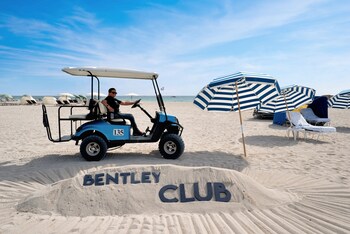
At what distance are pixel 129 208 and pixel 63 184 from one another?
4.06ft

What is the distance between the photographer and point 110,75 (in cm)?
655

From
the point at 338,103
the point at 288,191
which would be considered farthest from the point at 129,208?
the point at 338,103

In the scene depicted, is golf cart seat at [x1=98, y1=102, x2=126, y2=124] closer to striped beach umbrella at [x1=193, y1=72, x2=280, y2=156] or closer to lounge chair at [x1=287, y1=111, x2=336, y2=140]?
striped beach umbrella at [x1=193, y1=72, x2=280, y2=156]

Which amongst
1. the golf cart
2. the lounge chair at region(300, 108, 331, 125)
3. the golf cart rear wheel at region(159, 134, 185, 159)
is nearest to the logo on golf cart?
the golf cart

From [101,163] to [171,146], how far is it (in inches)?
69.7

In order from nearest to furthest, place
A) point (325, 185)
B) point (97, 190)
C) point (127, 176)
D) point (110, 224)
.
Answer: point (110, 224) < point (97, 190) < point (127, 176) < point (325, 185)

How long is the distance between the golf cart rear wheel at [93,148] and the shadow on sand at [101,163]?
0.17m

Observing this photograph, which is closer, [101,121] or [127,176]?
[127,176]

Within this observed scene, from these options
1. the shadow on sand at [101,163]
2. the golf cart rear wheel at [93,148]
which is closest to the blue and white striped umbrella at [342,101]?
the shadow on sand at [101,163]

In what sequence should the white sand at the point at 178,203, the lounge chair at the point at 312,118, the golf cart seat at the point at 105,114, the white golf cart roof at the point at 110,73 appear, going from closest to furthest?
the white sand at the point at 178,203 < the white golf cart roof at the point at 110,73 < the golf cart seat at the point at 105,114 < the lounge chair at the point at 312,118

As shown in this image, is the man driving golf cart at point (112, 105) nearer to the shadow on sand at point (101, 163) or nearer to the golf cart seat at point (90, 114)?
the golf cart seat at point (90, 114)

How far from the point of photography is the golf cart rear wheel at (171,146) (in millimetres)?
6371

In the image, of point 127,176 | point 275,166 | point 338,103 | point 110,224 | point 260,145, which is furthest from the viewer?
point 338,103

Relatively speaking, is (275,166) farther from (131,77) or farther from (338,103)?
(338,103)
